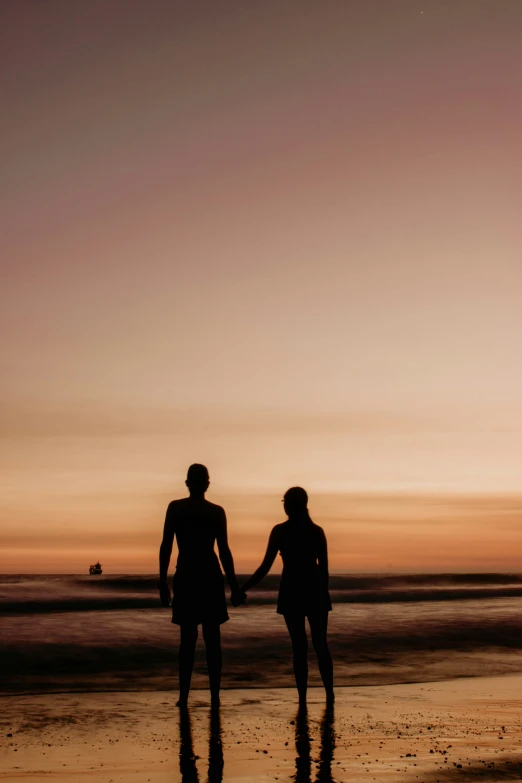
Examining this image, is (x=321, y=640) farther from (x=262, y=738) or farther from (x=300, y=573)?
(x=262, y=738)

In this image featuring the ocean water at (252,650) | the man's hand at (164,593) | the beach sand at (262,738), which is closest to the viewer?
the beach sand at (262,738)

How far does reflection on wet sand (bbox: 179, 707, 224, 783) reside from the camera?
4.97 m

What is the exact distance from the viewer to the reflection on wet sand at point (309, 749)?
489 centimetres

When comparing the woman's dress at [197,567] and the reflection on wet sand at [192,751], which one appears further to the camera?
the woman's dress at [197,567]

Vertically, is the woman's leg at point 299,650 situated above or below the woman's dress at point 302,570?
below

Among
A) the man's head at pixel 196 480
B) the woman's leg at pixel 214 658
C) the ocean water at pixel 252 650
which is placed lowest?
the ocean water at pixel 252 650

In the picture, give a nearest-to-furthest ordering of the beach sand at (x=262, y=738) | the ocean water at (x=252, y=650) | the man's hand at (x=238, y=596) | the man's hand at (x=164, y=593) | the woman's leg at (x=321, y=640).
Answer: the beach sand at (x=262, y=738), the man's hand at (x=164, y=593), the man's hand at (x=238, y=596), the woman's leg at (x=321, y=640), the ocean water at (x=252, y=650)

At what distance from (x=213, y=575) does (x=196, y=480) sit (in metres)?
0.95

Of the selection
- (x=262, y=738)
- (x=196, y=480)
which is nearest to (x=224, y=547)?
(x=196, y=480)

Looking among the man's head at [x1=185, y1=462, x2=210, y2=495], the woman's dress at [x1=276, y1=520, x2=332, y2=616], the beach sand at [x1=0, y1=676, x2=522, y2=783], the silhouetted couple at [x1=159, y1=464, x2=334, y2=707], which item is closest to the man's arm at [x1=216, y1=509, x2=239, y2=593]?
the silhouetted couple at [x1=159, y1=464, x2=334, y2=707]

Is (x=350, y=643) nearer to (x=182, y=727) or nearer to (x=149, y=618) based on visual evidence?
(x=149, y=618)

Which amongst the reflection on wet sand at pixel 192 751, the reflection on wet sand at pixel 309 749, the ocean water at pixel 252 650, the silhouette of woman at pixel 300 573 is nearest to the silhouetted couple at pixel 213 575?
the silhouette of woman at pixel 300 573

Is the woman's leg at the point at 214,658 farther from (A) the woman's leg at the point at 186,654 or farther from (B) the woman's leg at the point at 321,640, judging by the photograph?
(B) the woman's leg at the point at 321,640

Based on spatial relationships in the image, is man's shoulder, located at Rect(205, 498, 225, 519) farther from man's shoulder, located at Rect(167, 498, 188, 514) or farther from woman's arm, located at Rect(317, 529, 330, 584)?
woman's arm, located at Rect(317, 529, 330, 584)
